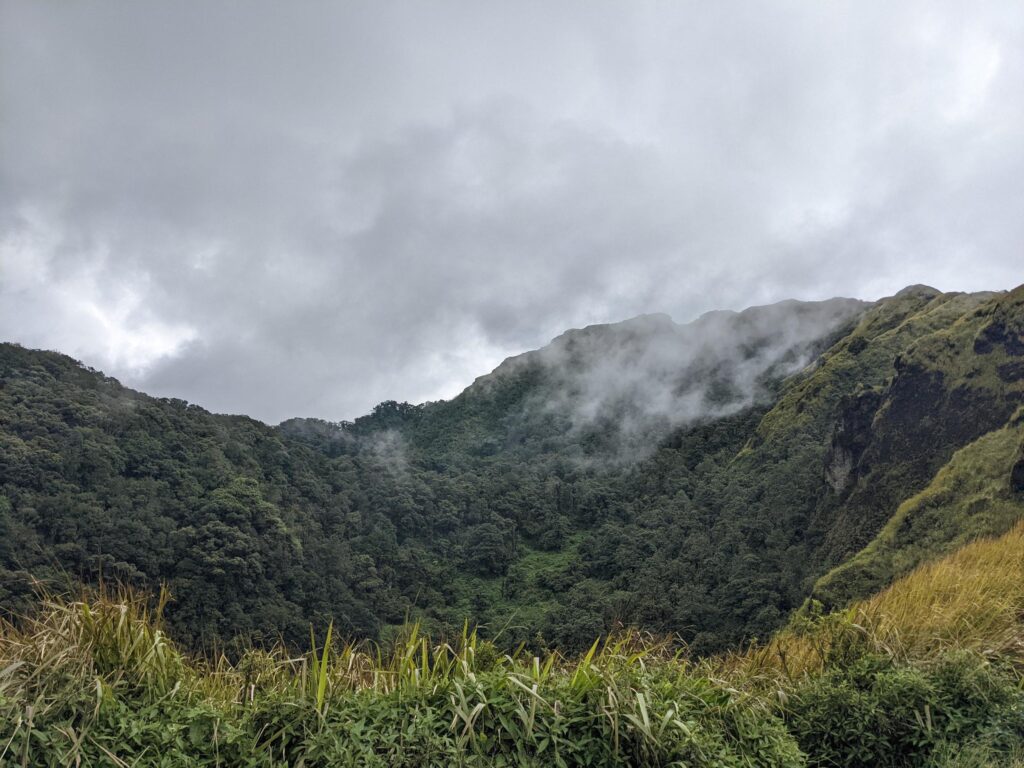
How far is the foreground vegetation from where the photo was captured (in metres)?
3.40

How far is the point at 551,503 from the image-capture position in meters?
81.8

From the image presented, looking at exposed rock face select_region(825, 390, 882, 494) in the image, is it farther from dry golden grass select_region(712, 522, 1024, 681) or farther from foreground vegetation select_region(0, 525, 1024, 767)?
foreground vegetation select_region(0, 525, 1024, 767)

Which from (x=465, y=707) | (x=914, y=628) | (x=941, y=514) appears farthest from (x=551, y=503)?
(x=465, y=707)

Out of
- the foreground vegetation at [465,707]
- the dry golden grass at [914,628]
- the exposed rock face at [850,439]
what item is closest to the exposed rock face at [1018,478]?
the exposed rock face at [850,439]

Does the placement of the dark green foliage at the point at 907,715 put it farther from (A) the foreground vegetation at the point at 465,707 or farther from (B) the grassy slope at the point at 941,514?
(B) the grassy slope at the point at 941,514

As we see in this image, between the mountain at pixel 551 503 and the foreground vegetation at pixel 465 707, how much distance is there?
9.49 metres

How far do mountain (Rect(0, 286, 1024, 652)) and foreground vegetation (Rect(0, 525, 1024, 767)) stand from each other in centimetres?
949

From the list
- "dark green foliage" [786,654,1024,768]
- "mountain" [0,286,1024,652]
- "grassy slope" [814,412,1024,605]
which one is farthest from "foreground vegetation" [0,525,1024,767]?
"grassy slope" [814,412,1024,605]

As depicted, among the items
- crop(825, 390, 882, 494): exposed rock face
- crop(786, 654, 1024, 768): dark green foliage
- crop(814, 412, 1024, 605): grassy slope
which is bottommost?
crop(786, 654, 1024, 768): dark green foliage

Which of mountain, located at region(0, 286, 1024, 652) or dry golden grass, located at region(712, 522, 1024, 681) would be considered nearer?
dry golden grass, located at region(712, 522, 1024, 681)

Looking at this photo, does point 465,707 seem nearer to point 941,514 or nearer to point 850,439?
point 941,514

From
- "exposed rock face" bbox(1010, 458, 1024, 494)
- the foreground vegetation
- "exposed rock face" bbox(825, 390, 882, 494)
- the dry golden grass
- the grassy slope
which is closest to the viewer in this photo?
the foreground vegetation

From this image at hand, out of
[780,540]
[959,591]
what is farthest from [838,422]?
[959,591]

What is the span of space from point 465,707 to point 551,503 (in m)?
79.2
